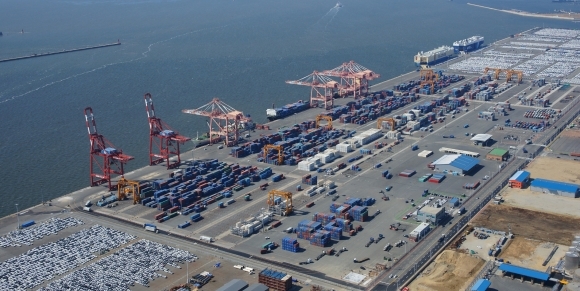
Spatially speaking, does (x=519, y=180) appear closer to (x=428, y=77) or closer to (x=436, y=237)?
(x=436, y=237)

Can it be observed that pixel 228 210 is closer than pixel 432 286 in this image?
No

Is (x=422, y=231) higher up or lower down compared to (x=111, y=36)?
lower down

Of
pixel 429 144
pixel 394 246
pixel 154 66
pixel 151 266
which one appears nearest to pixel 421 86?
pixel 429 144

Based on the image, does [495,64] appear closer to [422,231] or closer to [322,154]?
[322,154]

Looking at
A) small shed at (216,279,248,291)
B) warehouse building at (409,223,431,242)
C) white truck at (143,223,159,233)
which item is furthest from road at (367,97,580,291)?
white truck at (143,223,159,233)

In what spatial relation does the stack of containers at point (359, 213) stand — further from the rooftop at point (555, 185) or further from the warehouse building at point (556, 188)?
the rooftop at point (555, 185)

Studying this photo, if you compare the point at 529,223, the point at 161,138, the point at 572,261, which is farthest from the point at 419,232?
the point at 161,138

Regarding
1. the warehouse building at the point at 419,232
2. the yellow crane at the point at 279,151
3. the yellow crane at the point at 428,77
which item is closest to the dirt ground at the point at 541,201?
the warehouse building at the point at 419,232
